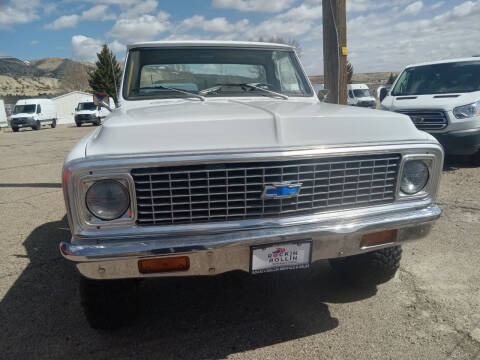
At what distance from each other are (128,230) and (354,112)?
1532 mm

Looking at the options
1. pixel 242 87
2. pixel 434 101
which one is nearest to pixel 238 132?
pixel 242 87

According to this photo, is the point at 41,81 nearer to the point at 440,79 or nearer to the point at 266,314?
the point at 440,79

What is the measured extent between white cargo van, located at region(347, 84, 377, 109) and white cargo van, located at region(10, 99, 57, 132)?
2049cm

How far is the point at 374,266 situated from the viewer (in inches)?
108

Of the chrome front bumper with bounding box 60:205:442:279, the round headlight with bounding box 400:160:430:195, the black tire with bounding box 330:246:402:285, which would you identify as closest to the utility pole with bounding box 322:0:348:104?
the black tire with bounding box 330:246:402:285

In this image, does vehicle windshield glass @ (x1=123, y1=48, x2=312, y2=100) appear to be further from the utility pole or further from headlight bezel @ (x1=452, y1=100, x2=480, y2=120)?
headlight bezel @ (x1=452, y1=100, x2=480, y2=120)

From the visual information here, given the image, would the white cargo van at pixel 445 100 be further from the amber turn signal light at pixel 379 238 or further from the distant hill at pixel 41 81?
the distant hill at pixel 41 81

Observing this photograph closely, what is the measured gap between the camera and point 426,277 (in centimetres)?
302

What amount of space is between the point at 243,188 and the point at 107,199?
2.26 feet

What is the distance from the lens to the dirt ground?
2.23 m

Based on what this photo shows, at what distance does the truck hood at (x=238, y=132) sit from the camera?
1.89m

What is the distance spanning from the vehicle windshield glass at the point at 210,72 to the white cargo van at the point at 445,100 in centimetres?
416

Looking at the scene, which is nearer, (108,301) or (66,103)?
(108,301)

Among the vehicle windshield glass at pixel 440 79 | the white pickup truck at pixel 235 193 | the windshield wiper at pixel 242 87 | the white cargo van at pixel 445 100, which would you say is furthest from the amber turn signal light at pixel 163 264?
the vehicle windshield glass at pixel 440 79
